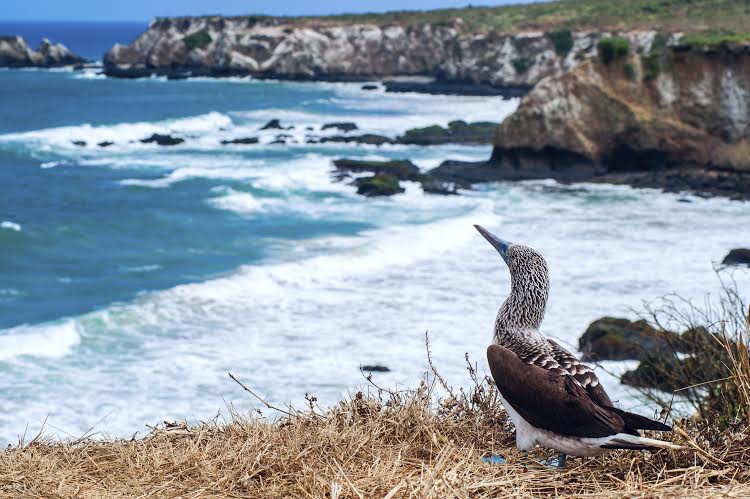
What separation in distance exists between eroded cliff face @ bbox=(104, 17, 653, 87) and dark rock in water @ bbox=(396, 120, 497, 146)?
2565 centimetres

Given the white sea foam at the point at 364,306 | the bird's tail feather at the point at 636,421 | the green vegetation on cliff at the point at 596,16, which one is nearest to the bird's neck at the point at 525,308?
the bird's tail feather at the point at 636,421

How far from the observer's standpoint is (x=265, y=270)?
22.2 metres

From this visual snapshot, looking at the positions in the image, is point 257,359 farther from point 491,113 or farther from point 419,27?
point 419,27

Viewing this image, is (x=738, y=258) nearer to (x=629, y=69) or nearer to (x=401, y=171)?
(x=629, y=69)

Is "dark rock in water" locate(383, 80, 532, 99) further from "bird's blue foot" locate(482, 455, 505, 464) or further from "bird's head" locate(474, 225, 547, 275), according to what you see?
"bird's blue foot" locate(482, 455, 505, 464)

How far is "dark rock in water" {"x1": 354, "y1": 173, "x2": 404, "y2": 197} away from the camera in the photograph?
109 feet

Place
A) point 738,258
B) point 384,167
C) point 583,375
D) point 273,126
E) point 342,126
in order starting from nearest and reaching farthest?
point 583,375 → point 738,258 → point 384,167 → point 342,126 → point 273,126

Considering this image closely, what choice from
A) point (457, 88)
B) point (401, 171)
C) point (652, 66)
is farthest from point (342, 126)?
point (457, 88)

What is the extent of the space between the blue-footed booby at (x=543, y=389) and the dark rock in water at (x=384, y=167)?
29870 millimetres

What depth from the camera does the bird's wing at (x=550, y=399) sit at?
15.1 ft

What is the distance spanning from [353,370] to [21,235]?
576 inches

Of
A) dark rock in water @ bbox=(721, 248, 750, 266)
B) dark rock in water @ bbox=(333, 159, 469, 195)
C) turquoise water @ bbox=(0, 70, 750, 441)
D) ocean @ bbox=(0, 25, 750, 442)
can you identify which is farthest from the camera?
dark rock in water @ bbox=(333, 159, 469, 195)

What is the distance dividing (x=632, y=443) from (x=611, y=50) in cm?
3239

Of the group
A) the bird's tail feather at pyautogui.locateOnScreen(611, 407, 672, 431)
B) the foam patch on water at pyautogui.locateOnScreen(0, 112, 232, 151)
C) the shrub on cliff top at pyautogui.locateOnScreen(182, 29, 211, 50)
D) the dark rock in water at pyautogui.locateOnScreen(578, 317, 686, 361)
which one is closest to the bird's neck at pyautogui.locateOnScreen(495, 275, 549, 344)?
the bird's tail feather at pyautogui.locateOnScreen(611, 407, 672, 431)
